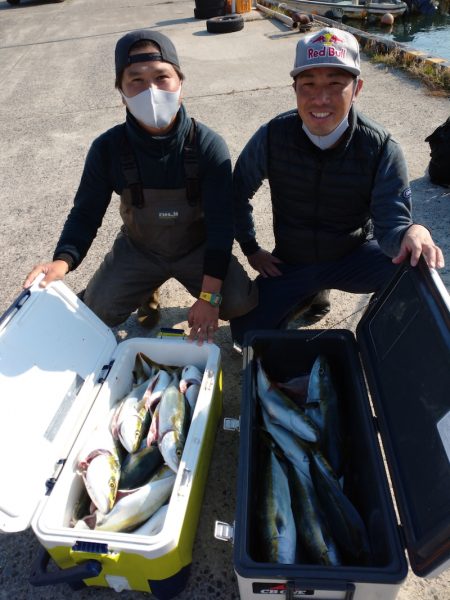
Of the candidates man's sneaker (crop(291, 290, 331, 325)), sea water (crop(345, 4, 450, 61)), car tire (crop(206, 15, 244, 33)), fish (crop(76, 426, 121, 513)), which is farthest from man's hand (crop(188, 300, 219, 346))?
sea water (crop(345, 4, 450, 61))

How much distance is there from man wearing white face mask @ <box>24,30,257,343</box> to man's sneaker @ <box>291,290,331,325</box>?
0.44 metres

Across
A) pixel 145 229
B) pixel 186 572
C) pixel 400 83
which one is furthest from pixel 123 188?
pixel 400 83

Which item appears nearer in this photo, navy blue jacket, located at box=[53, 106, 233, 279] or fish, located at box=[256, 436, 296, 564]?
fish, located at box=[256, 436, 296, 564]

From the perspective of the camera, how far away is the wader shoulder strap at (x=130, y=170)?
7.94 feet

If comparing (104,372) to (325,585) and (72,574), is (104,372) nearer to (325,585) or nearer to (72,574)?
(72,574)

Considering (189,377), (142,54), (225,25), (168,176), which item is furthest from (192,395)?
(225,25)

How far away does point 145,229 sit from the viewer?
8.70 feet

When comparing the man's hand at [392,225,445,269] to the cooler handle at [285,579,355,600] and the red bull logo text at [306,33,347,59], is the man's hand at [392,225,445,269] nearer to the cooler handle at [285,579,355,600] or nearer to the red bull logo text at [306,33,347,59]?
the red bull logo text at [306,33,347,59]

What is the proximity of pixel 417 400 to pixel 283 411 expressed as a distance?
645mm

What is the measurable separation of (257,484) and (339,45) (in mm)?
2059

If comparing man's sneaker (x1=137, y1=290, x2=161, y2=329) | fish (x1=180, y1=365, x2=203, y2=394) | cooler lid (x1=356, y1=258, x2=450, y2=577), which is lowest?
man's sneaker (x1=137, y1=290, x2=161, y2=329)

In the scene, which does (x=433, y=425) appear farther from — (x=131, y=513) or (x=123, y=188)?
(x=123, y=188)

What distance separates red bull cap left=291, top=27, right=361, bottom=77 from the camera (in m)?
2.06

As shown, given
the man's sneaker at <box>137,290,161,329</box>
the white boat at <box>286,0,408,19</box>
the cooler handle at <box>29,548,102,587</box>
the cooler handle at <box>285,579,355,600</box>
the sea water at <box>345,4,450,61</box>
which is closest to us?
the cooler handle at <box>285,579,355,600</box>
